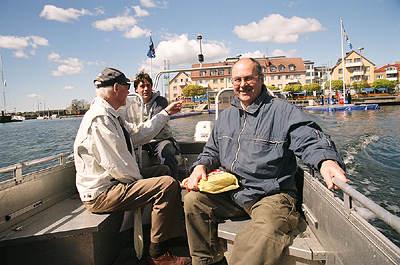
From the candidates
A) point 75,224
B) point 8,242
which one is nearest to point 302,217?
point 75,224

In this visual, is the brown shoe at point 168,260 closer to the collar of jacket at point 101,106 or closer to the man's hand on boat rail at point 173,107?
the collar of jacket at point 101,106

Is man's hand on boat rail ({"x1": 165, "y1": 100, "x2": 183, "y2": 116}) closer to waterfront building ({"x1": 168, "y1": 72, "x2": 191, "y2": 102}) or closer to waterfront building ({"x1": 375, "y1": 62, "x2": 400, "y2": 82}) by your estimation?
waterfront building ({"x1": 168, "y1": 72, "x2": 191, "y2": 102})

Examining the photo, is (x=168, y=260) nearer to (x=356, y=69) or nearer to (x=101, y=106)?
(x=101, y=106)

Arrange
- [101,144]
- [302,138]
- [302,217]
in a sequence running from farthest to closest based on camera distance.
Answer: [302,217] → [101,144] → [302,138]

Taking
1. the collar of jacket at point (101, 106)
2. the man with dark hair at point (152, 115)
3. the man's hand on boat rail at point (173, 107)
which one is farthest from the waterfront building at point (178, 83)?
the collar of jacket at point (101, 106)

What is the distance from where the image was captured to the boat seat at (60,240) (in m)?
2.04

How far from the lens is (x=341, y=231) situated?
149cm

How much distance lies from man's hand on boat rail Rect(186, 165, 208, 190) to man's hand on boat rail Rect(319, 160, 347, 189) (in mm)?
907

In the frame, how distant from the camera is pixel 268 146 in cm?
203

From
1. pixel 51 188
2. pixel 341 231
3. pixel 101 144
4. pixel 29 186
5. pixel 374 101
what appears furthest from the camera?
pixel 374 101

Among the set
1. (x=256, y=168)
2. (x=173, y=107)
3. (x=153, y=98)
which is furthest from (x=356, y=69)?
(x=256, y=168)

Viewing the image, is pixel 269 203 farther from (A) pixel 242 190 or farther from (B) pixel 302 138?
(B) pixel 302 138

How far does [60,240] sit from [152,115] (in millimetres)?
1979

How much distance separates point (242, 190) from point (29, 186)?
6.51ft
